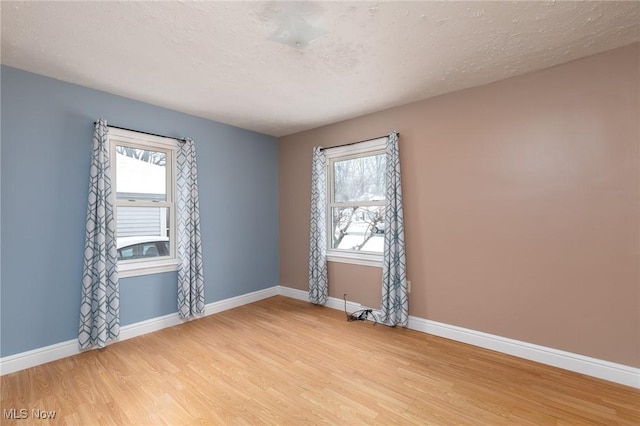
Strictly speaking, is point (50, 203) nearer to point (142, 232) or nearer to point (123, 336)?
point (142, 232)

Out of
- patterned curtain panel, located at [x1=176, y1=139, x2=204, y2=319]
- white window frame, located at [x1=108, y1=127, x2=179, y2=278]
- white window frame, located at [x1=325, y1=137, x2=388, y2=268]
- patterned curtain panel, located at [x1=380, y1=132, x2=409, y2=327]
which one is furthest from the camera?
white window frame, located at [x1=325, y1=137, x2=388, y2=268]

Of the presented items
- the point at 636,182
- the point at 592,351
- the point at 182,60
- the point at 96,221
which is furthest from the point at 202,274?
the point at 636,182

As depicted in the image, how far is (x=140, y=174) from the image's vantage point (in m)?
3.24

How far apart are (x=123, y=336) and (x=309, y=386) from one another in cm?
215

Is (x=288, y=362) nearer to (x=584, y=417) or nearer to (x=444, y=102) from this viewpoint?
(x=584, y=417)

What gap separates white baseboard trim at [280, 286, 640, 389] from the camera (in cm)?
216

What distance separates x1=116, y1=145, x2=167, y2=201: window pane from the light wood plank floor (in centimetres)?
158

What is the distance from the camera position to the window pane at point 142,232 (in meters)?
3.07

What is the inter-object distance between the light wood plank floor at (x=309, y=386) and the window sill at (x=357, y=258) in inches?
35.5

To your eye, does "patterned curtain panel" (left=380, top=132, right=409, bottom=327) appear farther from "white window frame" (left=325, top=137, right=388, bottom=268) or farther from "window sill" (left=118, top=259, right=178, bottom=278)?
"window sill" (left=118, top=259, right=178, bottom=278)

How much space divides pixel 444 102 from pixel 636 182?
169cm

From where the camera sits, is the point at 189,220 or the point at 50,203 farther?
the point at 189,220

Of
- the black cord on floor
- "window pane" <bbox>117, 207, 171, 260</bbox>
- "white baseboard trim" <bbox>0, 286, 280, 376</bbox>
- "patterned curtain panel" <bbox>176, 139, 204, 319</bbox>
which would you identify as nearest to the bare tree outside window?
the black cord on floor

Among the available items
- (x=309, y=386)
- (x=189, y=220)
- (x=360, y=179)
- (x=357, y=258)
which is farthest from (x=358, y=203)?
(x=309, y=386)
